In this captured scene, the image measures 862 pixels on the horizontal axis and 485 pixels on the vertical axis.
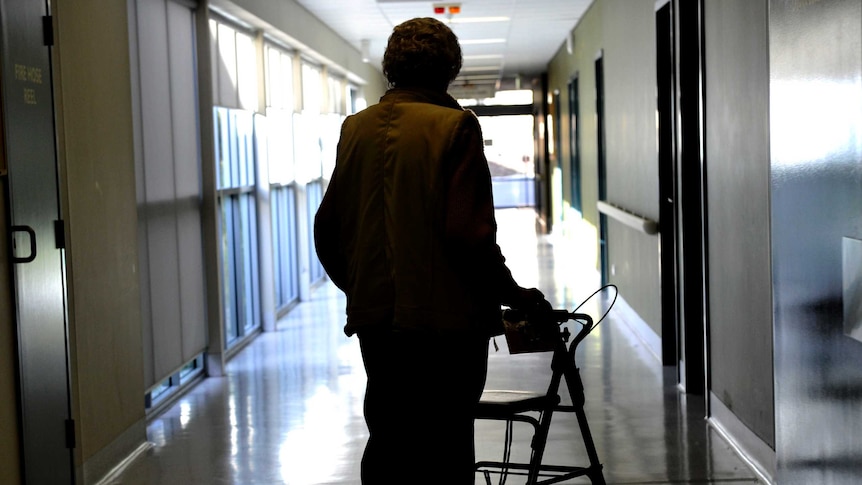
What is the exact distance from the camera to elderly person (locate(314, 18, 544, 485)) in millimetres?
2529

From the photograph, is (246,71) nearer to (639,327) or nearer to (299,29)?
(299,29)

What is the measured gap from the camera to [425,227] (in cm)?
254

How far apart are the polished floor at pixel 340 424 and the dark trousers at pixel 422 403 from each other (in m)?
0.06

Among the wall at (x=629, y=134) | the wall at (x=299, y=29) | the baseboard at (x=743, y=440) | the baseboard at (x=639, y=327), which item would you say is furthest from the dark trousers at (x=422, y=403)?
the wall at (x=299, y=29)

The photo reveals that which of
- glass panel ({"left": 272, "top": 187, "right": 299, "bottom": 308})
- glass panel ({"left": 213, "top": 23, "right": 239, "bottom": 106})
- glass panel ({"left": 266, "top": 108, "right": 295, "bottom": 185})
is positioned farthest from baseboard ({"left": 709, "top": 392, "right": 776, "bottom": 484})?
glass panel ({"left": 272, "top": 187, "right": 299, "bottom": 308})

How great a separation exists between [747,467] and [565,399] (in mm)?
1636

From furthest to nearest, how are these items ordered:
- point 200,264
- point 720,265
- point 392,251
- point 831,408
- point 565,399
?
point 200,264, point 565,399, point 720,265, point 831,408, point 392,251

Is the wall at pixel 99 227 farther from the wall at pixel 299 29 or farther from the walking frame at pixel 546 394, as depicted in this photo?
the wall at pixel 299 29

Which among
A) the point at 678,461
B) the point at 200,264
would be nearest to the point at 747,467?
the point at 678,461

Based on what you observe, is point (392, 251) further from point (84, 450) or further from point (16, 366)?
point (84, 450)

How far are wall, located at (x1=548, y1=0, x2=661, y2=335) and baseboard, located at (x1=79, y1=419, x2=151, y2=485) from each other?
359 cm

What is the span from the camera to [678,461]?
4.61 metres

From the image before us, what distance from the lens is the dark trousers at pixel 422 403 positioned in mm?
2580

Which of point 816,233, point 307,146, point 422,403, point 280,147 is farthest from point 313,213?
point 422,403
